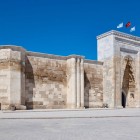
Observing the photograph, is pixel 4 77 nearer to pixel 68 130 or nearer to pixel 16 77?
pixel 16 77

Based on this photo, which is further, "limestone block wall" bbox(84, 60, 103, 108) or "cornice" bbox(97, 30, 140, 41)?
"cornice" bbox(97, 30, 140, 41)

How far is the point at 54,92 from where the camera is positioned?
20.0 m

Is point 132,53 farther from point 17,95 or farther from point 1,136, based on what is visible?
point 1,136

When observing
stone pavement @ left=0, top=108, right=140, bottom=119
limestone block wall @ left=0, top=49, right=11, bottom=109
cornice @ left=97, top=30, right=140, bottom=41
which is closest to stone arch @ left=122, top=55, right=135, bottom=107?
cornice @ left=97, top=30, right=140, bottom=41

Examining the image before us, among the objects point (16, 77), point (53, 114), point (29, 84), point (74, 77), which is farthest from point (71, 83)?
point (53, 114)

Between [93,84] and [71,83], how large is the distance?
2.95 m

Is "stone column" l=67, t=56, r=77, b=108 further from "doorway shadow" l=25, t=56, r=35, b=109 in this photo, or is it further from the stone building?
"doorway shadow" l=25, t=56, r=35, b=109

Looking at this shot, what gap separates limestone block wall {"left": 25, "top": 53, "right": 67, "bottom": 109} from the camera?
61.7ft

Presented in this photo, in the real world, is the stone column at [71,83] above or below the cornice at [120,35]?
below

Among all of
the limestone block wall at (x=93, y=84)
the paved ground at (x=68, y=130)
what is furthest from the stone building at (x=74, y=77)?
the paved ground at (x=68, y=130)

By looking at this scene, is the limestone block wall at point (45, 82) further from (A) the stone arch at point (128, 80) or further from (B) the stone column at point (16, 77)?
(A) the stone arch at point (128, 80)

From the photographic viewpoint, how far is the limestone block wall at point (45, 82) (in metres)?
18.8

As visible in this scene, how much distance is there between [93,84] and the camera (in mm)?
22672

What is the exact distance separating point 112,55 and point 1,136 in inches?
723
